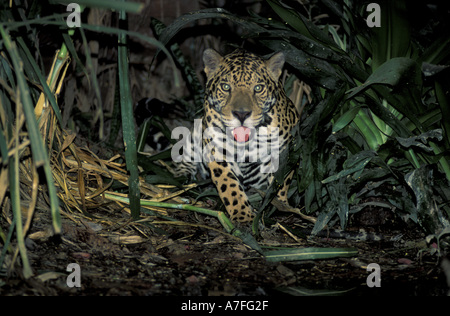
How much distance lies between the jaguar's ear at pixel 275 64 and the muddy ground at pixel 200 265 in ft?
4.65

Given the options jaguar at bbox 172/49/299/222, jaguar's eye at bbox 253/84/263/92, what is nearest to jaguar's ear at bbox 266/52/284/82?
jaguar at bbox 172/49/299/222

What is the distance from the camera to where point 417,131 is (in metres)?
4.14

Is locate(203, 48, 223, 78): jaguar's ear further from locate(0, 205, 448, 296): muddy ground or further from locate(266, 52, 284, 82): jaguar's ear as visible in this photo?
locate(0, 205, 448, 296): muddy ground

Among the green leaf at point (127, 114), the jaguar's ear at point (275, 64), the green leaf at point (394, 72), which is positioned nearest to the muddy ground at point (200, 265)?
the green leaf at point (127, 114)

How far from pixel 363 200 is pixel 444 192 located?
0.67 metres

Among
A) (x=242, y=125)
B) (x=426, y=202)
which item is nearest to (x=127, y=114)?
(x=242, y=125)

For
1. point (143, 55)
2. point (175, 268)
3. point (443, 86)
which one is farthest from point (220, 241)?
point (143, 55)

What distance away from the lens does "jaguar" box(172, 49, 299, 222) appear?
173 inches

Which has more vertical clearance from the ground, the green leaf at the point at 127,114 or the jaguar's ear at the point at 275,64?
the jaguar's ear at the point at 275,64

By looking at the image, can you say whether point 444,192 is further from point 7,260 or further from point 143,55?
point 143,55

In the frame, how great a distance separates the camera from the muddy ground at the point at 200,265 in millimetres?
2895

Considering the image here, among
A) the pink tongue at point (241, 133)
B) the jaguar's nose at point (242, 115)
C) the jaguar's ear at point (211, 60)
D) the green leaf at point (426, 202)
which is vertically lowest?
the green leaf at point (426, 202)

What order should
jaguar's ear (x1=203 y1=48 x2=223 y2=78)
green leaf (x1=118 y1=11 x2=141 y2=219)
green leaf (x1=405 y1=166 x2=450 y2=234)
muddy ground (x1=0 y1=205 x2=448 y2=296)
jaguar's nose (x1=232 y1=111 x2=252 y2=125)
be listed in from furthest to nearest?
jaguar's ear (x1=203 y1=48 x2=223 y2=78), jaguar's nose (x1=232 y1=111 x2=252 y2=125), green leaf (x1=405 y1=166 x2=450 y2=234), green leaf (x1=118 y1=11 x2=141 y2=219), muddy ground (x1=0 y1=205 x2=448 y2=296)

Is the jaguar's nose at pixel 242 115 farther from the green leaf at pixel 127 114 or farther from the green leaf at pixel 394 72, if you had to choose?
the green leaf at pixel 127 114
